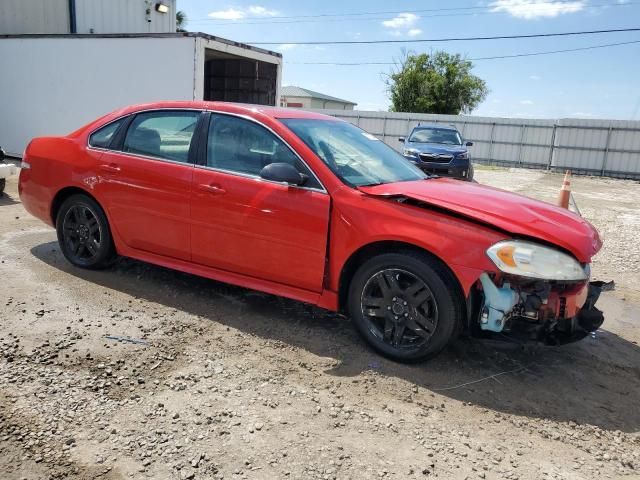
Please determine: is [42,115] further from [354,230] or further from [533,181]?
[533,181]

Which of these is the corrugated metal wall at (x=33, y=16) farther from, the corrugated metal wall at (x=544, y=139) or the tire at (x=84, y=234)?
the corrugated metal wall at (x=544, y=139)

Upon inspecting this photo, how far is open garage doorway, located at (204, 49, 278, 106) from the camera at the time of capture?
11680mm

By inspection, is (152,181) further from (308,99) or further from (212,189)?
(308,99)

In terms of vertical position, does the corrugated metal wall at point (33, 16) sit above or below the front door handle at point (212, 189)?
above

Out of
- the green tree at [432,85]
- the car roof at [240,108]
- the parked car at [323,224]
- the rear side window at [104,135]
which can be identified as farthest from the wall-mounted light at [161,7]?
the green tree at [432,85]

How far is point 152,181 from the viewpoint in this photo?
4.41 metres

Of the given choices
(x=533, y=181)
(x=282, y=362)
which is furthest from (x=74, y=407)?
(x=533, y=181)

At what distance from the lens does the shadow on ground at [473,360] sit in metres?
3.23

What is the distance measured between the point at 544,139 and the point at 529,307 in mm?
24229

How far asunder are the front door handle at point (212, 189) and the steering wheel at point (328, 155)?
0.80 m

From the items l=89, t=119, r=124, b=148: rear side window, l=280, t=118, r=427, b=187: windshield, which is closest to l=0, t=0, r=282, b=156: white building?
l=89, t=119, r=124, b=148: rear side window

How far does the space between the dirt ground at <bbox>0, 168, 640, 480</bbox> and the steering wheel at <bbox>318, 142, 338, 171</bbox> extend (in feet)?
4.10

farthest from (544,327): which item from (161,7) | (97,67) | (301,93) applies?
(301,93)

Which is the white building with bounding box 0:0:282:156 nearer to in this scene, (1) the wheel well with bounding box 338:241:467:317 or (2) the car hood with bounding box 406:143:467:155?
(2) the car hood with bounding box 406:143:467:155
